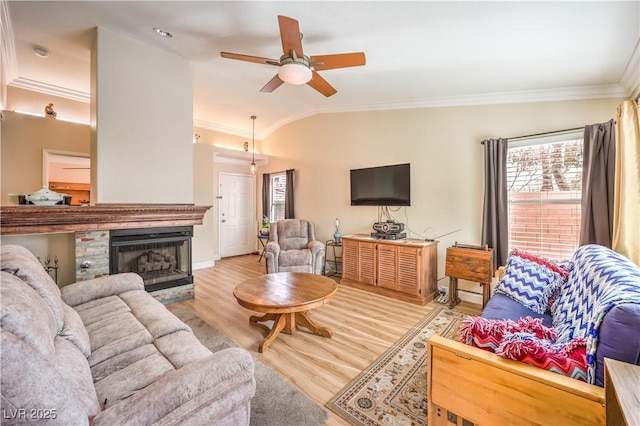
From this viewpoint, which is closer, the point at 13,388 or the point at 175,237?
the point at 13,388

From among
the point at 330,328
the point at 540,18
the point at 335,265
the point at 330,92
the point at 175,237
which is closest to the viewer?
the point at 540,18

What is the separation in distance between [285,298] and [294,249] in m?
2.40

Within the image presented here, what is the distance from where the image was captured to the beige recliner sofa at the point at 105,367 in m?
0.73

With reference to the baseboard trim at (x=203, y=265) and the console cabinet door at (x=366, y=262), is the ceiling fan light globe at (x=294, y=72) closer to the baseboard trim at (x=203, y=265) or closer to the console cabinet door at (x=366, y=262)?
the console cabinet door at (x=366, y=262)

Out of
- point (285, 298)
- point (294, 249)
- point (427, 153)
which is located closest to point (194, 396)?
point (285, 298)

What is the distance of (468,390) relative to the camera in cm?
121

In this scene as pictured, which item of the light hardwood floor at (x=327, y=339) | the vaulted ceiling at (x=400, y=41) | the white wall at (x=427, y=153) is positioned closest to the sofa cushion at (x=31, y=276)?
the light hardwood floor at (x=327, y=339)

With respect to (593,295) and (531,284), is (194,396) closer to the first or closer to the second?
(593,295)

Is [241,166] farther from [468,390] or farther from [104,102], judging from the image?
[468,390]

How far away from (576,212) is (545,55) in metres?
1.71

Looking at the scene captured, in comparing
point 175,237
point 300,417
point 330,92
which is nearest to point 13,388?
point 300,417

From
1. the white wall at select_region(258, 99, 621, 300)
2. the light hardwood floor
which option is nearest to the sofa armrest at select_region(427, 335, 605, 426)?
the light hardwood floor

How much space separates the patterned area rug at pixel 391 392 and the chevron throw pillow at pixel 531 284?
2.94 feet

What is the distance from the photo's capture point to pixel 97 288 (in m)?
2.17
